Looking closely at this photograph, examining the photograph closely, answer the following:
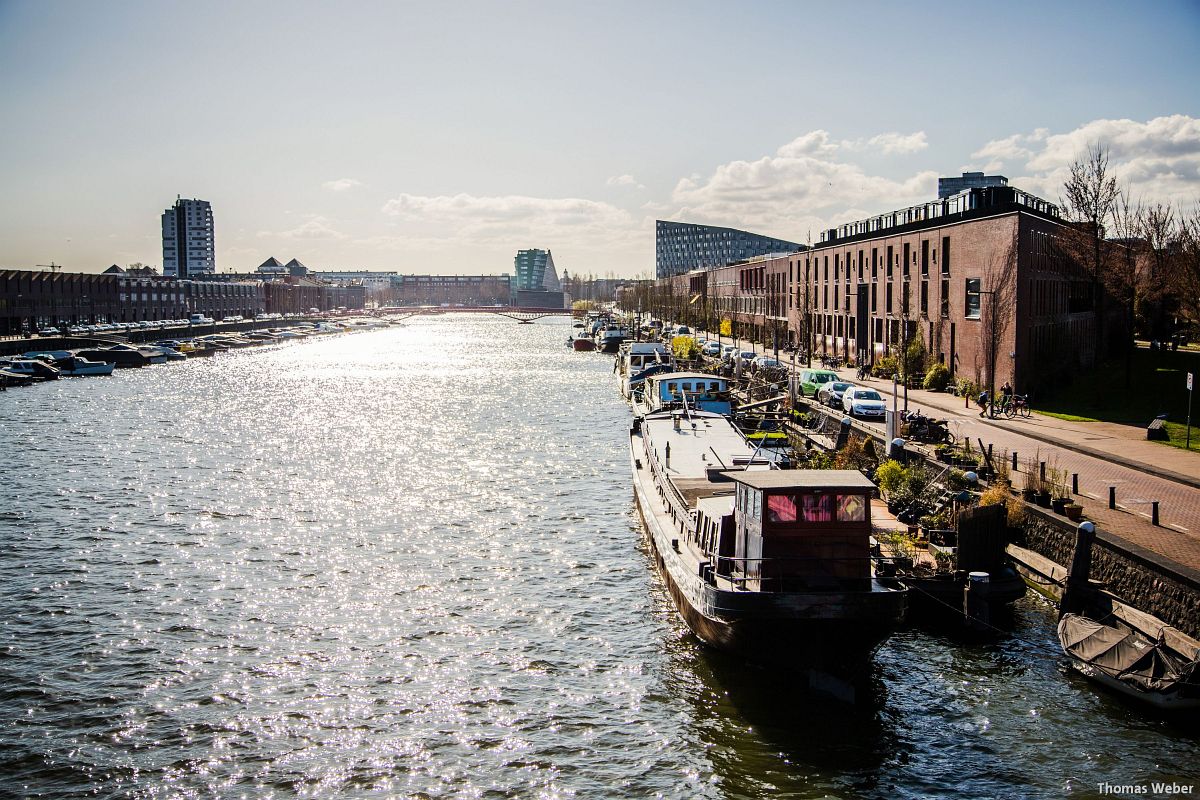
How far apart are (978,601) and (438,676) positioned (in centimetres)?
1360

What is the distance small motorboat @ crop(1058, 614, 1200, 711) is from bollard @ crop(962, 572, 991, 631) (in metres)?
2.10

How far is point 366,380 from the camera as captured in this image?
371 ft

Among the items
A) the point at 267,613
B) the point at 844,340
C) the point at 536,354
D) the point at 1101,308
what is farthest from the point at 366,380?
the point at 267,613

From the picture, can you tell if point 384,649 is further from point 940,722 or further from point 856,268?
point 856,268

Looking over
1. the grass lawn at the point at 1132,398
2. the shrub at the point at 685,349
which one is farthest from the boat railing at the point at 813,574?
the shrub at the point at 685,349

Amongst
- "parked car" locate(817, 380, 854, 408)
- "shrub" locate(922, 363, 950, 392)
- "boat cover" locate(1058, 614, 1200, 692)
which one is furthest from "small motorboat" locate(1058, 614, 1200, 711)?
"shrub" locate(922, 363, 950, 392)

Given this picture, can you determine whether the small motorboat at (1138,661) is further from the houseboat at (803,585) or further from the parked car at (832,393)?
the parked car at (832,393)

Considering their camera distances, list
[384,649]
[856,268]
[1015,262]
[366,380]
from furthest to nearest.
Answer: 1. [366,380]
2. [856,268]
3. [1015,262]
4. [384,649]

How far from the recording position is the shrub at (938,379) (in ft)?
205

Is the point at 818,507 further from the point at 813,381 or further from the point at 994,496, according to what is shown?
the point at 813,381

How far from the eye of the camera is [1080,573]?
25094 millimetres

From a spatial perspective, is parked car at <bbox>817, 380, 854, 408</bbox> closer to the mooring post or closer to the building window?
the building window

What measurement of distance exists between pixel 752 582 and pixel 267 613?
47.2ft

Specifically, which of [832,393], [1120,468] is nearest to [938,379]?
[832,393]
